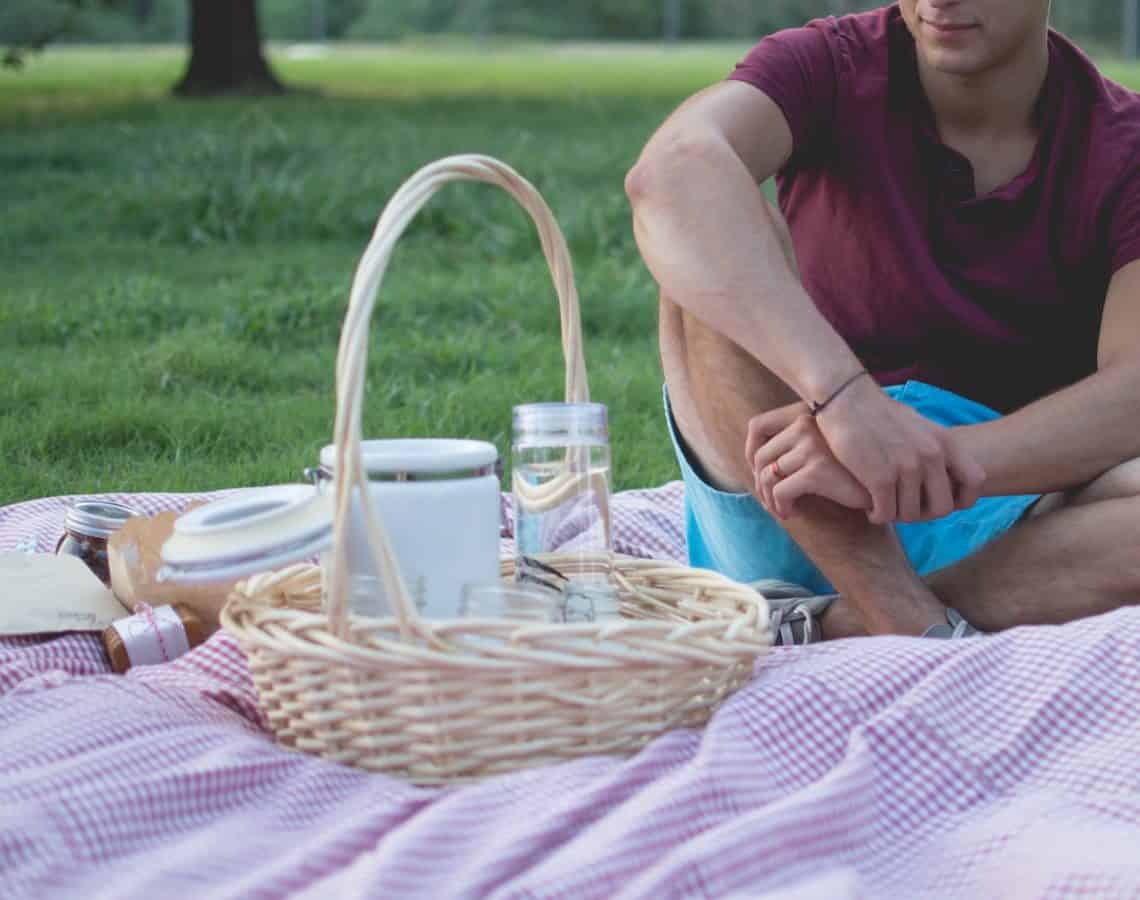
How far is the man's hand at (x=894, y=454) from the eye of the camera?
2391 mm

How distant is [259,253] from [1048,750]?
5.11 metres

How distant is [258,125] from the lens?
9672 millimetres

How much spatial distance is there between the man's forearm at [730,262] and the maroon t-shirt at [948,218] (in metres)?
0.28

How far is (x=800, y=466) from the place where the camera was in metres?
2.50

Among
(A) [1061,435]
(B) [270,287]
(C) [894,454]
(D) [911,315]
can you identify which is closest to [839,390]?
(C) [894,454]

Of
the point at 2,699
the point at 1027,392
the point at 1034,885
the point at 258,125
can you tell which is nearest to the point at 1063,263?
the point at 1027,392

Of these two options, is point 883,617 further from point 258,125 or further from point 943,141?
point 258,125

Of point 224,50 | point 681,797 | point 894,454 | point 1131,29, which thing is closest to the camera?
point 681,797

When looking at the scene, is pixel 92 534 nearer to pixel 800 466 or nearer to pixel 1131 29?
pixel 800 466

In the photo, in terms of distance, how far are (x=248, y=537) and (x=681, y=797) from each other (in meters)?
0.56

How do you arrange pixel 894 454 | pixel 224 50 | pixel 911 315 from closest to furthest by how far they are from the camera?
1. pixel 894 454
2. pixel 911 315
3. pixel 224 50

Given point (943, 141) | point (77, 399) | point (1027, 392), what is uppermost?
point (943, 141)

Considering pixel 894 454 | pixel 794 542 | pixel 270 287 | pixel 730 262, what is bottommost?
pixel 270 287

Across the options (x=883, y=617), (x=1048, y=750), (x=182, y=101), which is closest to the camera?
(x=1048, y=750)
